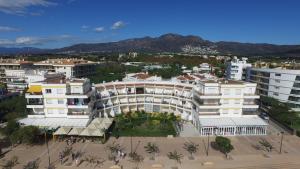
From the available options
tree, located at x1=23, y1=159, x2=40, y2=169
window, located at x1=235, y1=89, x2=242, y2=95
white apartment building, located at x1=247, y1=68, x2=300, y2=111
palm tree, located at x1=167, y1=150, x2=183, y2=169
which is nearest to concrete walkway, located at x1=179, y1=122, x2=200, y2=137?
palm tree, located at x1=167, y1=150, x2=183, y2=169

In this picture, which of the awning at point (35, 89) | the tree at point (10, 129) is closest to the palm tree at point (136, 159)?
the tree at point (10, 129)

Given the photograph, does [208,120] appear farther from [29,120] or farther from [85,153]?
[29,120]

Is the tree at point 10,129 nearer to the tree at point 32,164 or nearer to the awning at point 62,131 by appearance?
the awning at point 62,131

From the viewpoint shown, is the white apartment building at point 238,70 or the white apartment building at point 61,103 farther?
the white apartment building at point 238,70

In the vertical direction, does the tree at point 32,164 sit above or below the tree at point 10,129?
below

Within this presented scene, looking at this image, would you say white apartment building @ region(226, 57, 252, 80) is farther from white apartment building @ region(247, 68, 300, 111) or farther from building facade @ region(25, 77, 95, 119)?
building facade @ region(25, 77, 95, 119)
